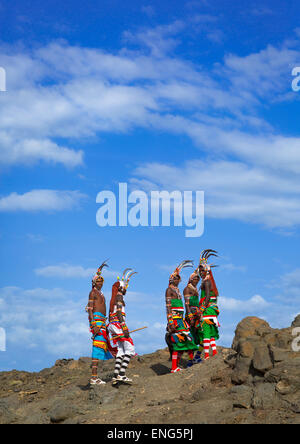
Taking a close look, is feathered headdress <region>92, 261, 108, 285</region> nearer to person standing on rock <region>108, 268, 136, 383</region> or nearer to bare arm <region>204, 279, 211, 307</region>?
person standing on rock <region>108, 268, 136, 383</region>

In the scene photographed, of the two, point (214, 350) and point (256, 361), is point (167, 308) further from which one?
point (256, 361)

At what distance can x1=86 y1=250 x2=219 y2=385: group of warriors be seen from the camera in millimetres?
15438

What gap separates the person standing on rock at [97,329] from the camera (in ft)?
51.6

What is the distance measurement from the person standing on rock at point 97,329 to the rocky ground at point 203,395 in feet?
2.46

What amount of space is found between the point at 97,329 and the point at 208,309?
12.0 feet

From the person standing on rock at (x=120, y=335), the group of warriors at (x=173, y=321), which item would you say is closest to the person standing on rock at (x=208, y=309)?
the group of warriors at (x=173, y=321)

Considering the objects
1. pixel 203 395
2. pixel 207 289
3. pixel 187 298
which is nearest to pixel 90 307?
pixel 187 298

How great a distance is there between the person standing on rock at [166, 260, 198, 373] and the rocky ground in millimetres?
759

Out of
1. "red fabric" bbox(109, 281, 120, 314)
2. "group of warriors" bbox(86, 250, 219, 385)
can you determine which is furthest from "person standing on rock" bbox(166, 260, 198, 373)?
"red fabric" bbox(109, 281, 120, 314)

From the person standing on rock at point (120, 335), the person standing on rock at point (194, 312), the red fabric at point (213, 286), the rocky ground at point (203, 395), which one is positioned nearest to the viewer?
the rocky ground at point (203, 395)

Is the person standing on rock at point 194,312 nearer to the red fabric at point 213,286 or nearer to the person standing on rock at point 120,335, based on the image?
the red fabric at point 213,286

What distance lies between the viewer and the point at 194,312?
17.3 metres

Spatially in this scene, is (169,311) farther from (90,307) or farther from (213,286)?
(90,307)
